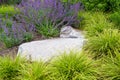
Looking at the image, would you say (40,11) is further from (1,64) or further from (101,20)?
(1,64)

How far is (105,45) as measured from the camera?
4395 mm

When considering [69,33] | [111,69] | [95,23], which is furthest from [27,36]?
[111,69]

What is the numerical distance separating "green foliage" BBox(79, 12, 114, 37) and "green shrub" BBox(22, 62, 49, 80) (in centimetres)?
128

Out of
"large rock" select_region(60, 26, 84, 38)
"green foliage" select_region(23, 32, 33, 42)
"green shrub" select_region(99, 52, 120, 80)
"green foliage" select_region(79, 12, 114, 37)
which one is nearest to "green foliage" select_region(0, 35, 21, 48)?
"green foliage" select_region(23, 32, 33, 42)

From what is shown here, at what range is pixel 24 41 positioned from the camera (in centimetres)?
537

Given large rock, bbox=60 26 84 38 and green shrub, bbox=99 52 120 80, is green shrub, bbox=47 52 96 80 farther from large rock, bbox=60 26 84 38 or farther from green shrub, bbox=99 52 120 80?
large rock, bbox=60 26 84 38

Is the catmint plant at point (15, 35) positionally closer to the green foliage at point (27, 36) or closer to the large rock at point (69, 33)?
the green foliage at point (27, 36)

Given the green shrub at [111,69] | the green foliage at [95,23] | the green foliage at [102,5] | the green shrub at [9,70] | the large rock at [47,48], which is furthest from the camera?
the green foliage at [102,5]

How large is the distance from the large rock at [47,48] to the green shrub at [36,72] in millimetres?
416

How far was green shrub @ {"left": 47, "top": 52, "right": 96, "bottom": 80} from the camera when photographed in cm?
390

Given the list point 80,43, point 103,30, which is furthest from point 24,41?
point 103,30

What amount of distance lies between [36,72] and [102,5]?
263 cm

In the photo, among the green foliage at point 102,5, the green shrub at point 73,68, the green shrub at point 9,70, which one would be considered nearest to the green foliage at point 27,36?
the green shrub at point 9,70

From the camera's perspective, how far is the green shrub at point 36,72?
4.00 m
